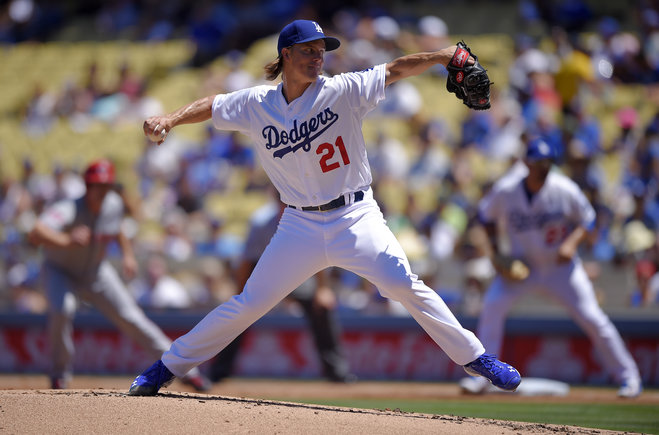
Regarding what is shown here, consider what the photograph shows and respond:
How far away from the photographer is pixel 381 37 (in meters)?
15.6

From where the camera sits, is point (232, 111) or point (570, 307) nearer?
point (232, 111)

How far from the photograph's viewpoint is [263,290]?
5.76 metres

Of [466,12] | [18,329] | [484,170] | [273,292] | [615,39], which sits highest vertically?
[466,12]

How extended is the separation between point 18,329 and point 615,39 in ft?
31.0

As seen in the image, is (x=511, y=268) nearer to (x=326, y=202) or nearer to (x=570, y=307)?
(x=570, y=307)

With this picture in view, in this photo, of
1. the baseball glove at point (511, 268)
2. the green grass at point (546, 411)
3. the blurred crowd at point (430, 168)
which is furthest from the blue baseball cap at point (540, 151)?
the blurred crowd at point (430, 168)

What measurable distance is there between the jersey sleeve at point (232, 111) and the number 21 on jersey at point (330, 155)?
0.55m

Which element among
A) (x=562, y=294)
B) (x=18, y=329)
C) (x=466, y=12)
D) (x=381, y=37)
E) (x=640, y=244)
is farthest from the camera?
(x=466, y=12)

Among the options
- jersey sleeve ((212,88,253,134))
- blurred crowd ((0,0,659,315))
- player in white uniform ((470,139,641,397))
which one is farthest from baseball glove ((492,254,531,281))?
jersey sleeve ((212,88,253,134))

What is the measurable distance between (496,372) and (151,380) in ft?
6.95

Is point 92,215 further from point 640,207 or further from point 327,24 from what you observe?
point 327,24

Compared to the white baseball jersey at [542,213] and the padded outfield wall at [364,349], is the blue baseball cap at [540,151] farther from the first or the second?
the padded outfield wall at [364,349]

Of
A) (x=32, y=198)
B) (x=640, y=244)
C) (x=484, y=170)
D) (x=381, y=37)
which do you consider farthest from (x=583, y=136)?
(x=32, y=198)

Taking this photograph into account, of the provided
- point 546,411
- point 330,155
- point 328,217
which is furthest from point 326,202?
point 546,411
